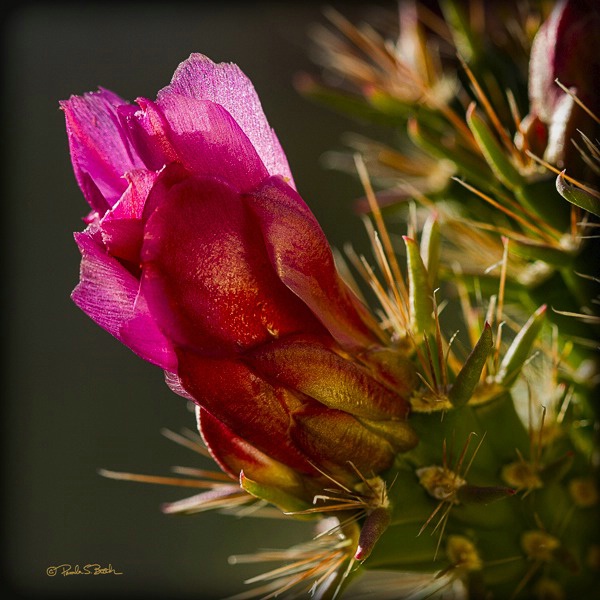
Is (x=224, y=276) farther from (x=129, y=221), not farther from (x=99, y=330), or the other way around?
(x=99, y=330)

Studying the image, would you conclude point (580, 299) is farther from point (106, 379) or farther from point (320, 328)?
point (106, 379)

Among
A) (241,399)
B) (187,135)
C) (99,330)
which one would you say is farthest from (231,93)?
(99,330)

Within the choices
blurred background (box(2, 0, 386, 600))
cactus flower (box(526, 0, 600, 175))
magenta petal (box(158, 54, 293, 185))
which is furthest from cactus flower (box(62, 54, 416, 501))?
blurred background (box(2, 0, 386, 600))

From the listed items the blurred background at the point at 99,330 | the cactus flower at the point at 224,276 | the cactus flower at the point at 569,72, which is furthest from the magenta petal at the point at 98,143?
the blurred background at the point at 99,330

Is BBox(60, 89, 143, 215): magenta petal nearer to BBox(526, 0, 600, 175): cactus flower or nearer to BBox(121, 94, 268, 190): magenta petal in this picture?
BBox(121, 94, 268, 190): magenta petal

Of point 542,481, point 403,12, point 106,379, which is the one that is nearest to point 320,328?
point 542,481

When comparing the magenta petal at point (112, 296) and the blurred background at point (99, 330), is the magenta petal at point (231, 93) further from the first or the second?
the blurred background at point (99, 330)
